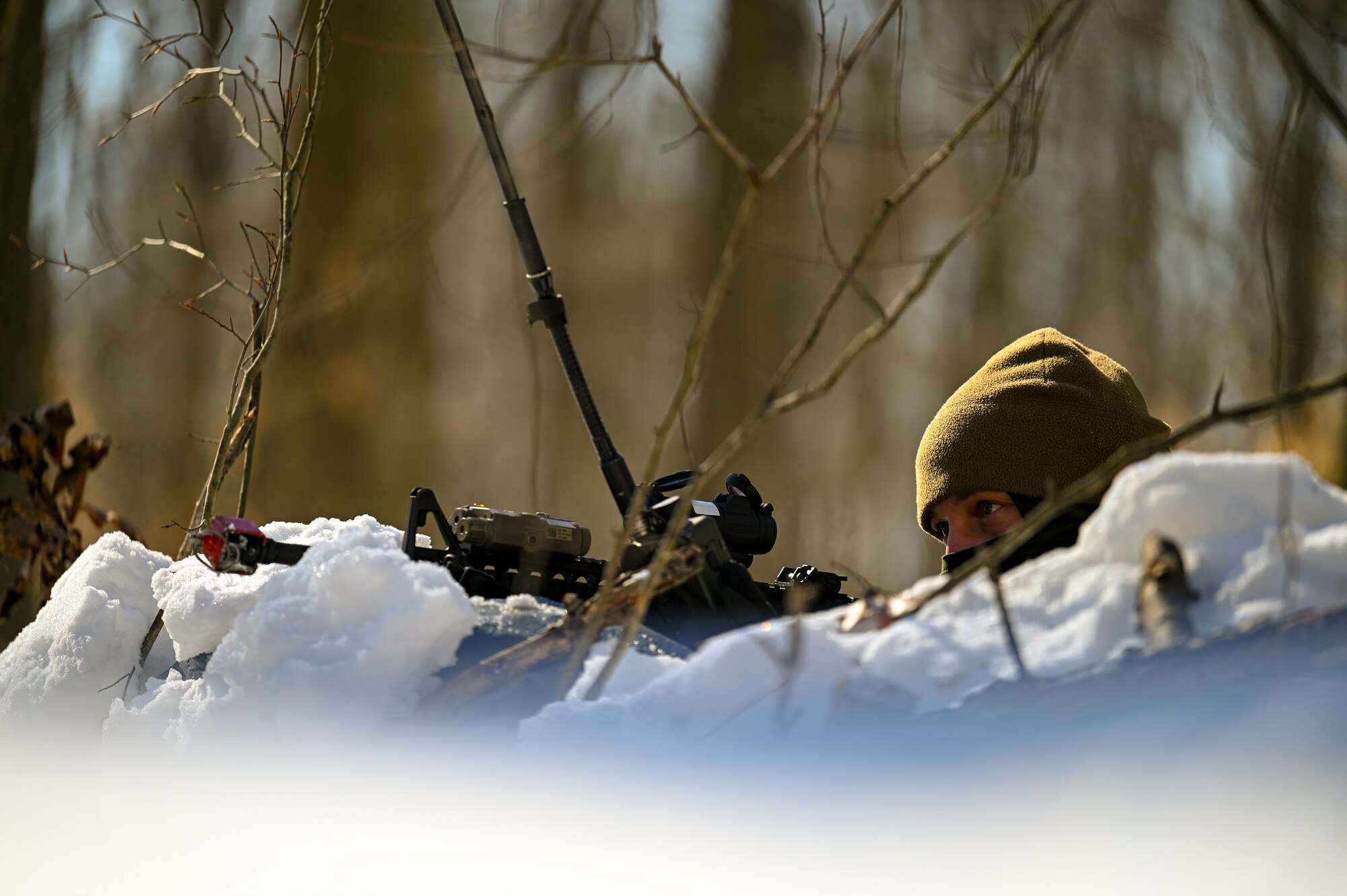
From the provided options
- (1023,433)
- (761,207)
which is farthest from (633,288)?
(1023,433)

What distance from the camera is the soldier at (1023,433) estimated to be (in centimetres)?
192

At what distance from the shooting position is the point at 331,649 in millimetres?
1049

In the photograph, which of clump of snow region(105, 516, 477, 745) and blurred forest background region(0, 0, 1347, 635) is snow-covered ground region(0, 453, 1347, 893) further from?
blurred forest background region(0, 0, 1347, 635)

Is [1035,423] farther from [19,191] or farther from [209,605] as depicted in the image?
[19,191]

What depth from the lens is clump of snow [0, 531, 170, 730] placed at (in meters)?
1.31

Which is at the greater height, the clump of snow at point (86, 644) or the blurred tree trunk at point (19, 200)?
the blurred tree trunk at point (19, 200)

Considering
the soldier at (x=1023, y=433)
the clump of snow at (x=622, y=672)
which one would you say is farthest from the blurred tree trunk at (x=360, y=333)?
the clump of snow at (x=622, y=672)

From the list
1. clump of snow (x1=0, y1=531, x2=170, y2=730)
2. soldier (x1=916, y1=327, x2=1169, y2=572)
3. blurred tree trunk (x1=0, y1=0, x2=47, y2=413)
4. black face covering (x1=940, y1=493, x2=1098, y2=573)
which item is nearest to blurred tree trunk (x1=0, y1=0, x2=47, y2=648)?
blurred tree trunk (x1=0, y1=0, x2=47, y2=413)

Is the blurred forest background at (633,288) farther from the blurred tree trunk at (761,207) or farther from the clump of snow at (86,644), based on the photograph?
the clump of snow at (86,644)

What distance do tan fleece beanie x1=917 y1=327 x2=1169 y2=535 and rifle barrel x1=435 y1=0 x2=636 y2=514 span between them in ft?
2.54

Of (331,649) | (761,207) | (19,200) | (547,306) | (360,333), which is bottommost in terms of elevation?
(331,649)

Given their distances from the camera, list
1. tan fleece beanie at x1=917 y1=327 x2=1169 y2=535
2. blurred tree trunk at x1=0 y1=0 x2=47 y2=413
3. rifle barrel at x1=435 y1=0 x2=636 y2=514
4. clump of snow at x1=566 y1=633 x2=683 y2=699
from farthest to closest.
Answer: blurred tree trunk at x1=0 y1=0 x2=47 y2=413
tan fleece beanie at x1=917 y1=327 x2=1169 y2=535
rifle barrel at x1=435 y1=0 x2=636 y2=514
clump of snow at x1=566 y1=633 x2=683 y2=699

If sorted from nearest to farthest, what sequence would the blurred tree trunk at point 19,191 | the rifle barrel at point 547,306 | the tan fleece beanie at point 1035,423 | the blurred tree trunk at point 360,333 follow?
1. the rifle barrel at point 547,306
2. the tan fleece beanie at point 1035,423
3. the blurred tree trunk at point 19,191
4. the blurred tree trunk at point 360,333

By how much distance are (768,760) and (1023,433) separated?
1.24 metres
